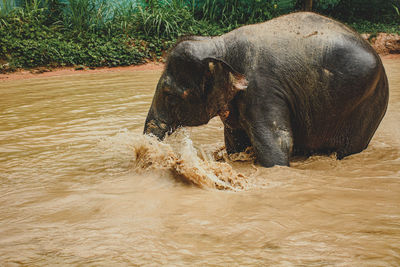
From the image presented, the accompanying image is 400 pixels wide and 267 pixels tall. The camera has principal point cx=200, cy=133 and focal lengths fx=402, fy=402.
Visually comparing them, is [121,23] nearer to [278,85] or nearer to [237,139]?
[237,139]

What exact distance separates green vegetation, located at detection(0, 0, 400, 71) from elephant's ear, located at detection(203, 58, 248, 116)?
10.4 meters

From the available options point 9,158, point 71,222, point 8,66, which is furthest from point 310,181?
point 8,66

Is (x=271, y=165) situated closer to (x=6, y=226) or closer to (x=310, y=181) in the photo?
(x=310, y=181)

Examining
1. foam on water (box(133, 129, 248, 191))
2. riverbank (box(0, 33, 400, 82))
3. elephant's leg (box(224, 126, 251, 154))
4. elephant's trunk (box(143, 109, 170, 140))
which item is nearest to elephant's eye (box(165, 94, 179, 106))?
elephant's trunk (box(143, 109, 170, 140))

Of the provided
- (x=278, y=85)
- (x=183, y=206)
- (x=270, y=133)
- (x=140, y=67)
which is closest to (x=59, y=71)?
(x=140, y=67)

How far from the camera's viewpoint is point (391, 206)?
2041mm

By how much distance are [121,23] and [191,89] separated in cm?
1196

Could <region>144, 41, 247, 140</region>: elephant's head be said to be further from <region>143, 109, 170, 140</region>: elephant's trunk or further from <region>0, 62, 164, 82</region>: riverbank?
<region>0, 62, 164, 82</region>: riverbank

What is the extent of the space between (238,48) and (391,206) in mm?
1848

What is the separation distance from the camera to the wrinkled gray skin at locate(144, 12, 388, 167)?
10.5 ft

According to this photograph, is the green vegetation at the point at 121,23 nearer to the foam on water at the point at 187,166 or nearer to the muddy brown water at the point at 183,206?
the muddy brown water at the point at 183,206

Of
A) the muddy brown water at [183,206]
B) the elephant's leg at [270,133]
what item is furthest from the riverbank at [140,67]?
the elephant's leg at [270,133]

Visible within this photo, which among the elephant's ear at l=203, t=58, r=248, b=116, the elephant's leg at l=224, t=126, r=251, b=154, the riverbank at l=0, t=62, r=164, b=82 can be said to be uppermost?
the elephant's ear at l=203, t=58, r=248, b=116

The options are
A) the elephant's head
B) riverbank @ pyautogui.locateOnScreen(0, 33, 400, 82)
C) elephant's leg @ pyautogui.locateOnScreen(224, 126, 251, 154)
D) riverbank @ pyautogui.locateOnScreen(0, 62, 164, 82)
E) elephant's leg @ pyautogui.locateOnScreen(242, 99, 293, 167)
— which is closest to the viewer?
elephant's leg @ pyautogui.locateOnScreen(242, 99, 293, 167)
